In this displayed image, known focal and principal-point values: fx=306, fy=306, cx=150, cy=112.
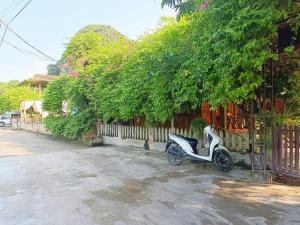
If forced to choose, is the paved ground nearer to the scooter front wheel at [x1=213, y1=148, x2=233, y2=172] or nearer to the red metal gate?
the scooter front wheel at [x1=213, y1=148, x2=233, y2=172]

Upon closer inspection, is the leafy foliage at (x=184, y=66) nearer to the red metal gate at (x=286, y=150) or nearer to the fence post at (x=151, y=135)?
the fence post at (x=151, y=135)

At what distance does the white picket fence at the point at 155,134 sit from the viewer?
8008 mm

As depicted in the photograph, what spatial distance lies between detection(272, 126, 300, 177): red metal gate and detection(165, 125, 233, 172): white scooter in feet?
3.76

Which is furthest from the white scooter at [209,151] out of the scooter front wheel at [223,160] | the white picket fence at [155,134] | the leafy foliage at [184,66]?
the leafy foliage at [184,66]

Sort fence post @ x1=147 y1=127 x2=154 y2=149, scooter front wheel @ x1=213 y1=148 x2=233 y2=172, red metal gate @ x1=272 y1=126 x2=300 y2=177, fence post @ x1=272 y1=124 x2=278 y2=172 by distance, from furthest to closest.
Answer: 1. fence post @ x1=147 y1=127 x2=154 y2=149
2. scooter front wheel @ x1=213 y1=148 x2=233 y2=172
3. fence post @ x1=272 y1=124 x2=278 y2=172
4. red metal gate @ x1=272 y1=126 x2=300 y2=177

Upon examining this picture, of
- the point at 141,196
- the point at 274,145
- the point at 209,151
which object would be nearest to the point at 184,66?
the point at 209,151

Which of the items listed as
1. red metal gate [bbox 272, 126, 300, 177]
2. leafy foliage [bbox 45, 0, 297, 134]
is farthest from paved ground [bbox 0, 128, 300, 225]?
leafy foliage [bbox 45, 0, 297, 134]

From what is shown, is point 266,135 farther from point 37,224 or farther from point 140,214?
point 37,224

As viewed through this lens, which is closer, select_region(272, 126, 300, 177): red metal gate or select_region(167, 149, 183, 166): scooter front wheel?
select_region(272, 126, 300, 177): red metal gate

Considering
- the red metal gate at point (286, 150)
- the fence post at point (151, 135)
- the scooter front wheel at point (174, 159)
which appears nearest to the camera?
the red metal gate at point (286, 150)

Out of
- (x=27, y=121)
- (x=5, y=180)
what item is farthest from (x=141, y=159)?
(x=27, y=121)

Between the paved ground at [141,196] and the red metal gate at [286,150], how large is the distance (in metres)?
0.47

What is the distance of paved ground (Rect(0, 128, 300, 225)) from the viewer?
4.39 meters

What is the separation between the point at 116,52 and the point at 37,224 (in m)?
9.68
